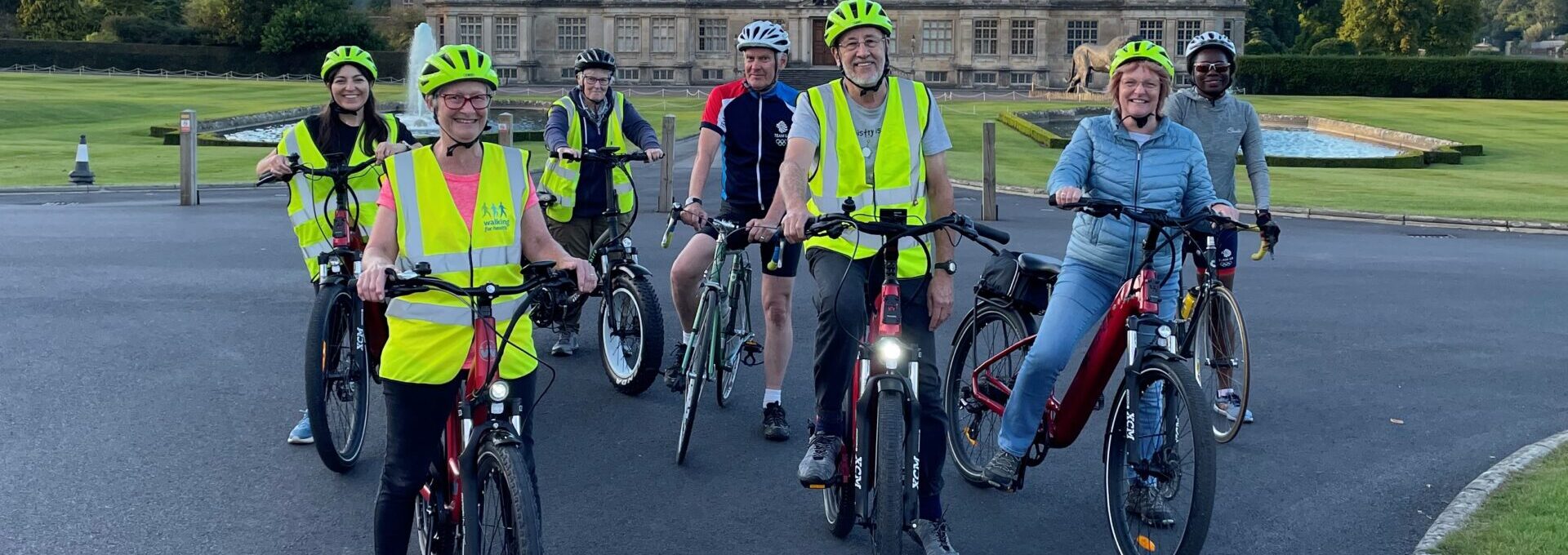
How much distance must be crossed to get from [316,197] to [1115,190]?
360cm

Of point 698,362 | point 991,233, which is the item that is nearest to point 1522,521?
point 991,233

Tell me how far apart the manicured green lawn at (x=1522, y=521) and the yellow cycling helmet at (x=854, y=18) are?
2686mm

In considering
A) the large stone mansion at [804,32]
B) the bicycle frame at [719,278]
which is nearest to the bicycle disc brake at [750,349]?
the bicycle frame at [719,278]

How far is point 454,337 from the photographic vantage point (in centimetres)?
447

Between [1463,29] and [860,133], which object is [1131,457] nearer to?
[860,133]

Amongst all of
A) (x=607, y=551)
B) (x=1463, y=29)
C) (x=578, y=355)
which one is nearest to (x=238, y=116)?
(x=578, y=355)

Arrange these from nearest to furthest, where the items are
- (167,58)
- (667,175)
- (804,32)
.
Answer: (667,175), (167,58), (804,32)

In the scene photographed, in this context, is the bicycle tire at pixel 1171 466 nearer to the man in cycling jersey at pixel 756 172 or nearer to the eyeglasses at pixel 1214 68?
the man in cycling jersey at pixel 756 172

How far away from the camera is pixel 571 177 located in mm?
8789

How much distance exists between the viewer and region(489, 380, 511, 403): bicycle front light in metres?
4.21

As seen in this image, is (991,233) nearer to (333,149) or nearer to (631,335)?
(333,149)

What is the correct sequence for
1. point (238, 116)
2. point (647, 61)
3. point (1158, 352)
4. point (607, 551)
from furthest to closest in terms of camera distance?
point (647, 61) < point (238, 116) < point (607, 551) < point (1158, 352)

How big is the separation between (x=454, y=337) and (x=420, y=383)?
166 millimetres

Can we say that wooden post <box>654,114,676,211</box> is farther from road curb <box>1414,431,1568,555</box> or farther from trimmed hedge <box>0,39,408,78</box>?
trimmed hedge <box>0,39,408,78</box>
